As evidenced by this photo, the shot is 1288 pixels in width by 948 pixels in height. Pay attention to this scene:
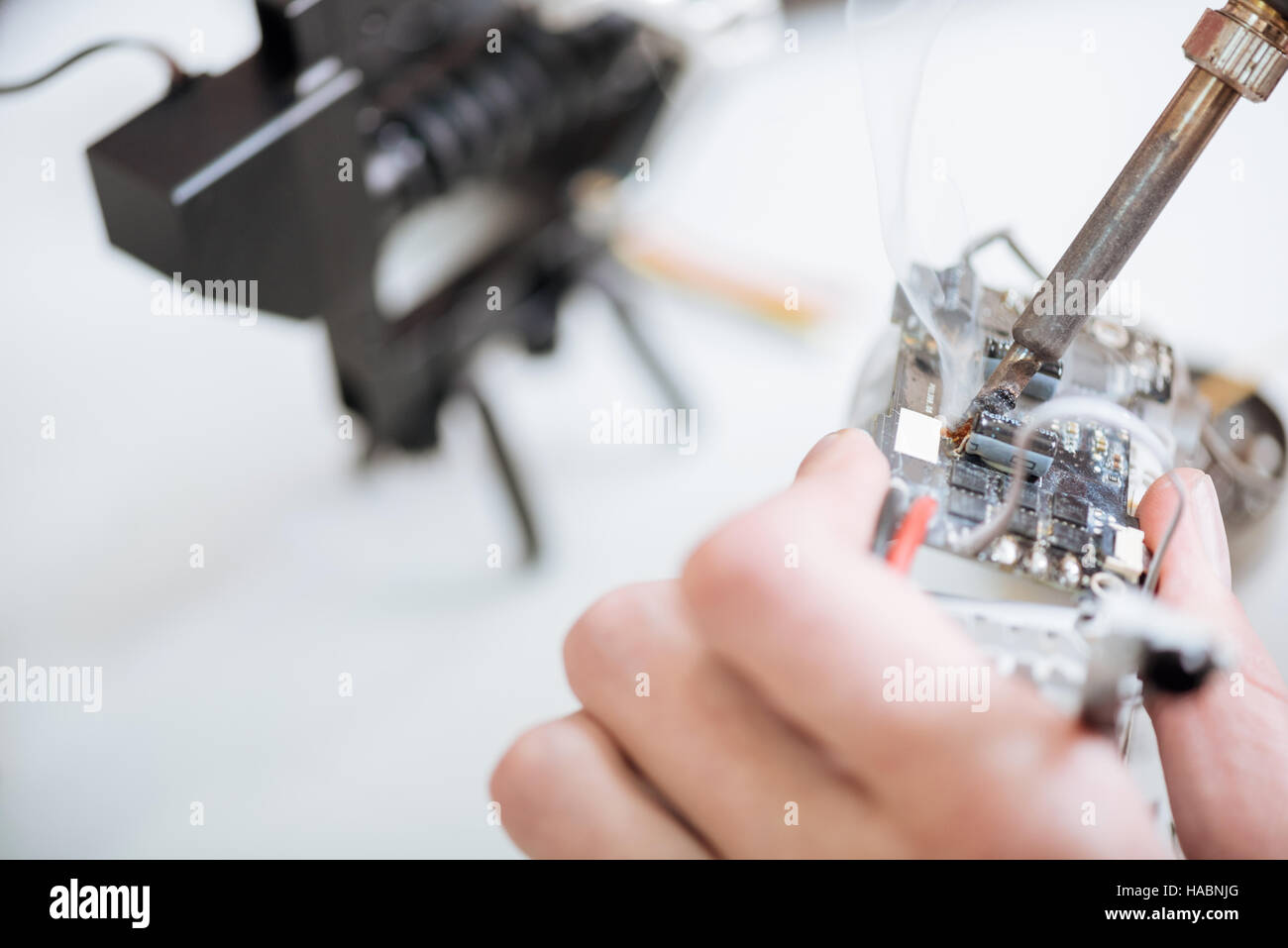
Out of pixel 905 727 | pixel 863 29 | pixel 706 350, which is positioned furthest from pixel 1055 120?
pixel 905 727

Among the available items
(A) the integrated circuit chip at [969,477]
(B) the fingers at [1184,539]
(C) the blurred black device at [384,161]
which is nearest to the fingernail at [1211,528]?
(B) the fingers at [1184,539]

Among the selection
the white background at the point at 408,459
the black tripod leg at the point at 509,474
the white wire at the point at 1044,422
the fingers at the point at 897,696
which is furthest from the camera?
the black tripod leg at the point at 509,474

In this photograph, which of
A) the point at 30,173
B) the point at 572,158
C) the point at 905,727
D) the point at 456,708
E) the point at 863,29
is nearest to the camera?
the point at 905,727

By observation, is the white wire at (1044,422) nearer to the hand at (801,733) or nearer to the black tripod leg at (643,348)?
the hand at (801,733)

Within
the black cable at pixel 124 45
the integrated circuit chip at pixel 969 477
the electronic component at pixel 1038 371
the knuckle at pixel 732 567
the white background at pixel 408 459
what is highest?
the black cable at pixel 124 45

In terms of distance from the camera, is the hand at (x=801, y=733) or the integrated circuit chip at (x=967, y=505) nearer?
the hand at (x=801, y=733)
